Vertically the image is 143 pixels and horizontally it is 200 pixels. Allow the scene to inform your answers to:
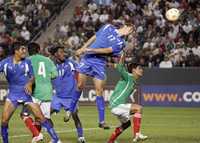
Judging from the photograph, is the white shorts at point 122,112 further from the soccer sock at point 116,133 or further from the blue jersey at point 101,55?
the blue jersey at point 101,55

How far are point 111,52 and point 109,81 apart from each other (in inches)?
601

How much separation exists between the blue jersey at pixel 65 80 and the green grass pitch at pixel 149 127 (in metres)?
1.14

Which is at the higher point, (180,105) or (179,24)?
(179,24)

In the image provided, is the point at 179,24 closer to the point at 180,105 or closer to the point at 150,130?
the point at 180,105

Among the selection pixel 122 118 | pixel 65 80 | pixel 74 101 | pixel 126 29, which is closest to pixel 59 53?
pixel 65 80

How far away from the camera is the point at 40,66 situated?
17.1 m

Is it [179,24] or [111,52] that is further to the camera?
[179,24]

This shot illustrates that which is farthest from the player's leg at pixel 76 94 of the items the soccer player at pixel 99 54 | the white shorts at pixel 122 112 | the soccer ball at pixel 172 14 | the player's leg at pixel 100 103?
the soccer ball at pixel 172 14

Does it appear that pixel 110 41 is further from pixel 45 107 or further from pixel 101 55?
pixel 45 107

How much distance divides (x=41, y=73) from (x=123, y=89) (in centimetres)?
183

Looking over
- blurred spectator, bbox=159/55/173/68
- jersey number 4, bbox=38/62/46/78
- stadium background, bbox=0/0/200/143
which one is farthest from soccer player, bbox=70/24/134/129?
blurred spectator, bbox=159/55/173/68

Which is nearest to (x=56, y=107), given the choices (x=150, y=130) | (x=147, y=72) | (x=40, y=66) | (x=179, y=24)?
(x=40, y=66)

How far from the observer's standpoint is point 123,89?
56.5ft

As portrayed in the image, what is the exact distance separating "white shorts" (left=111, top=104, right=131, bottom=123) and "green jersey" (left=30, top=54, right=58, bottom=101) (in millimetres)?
1514
